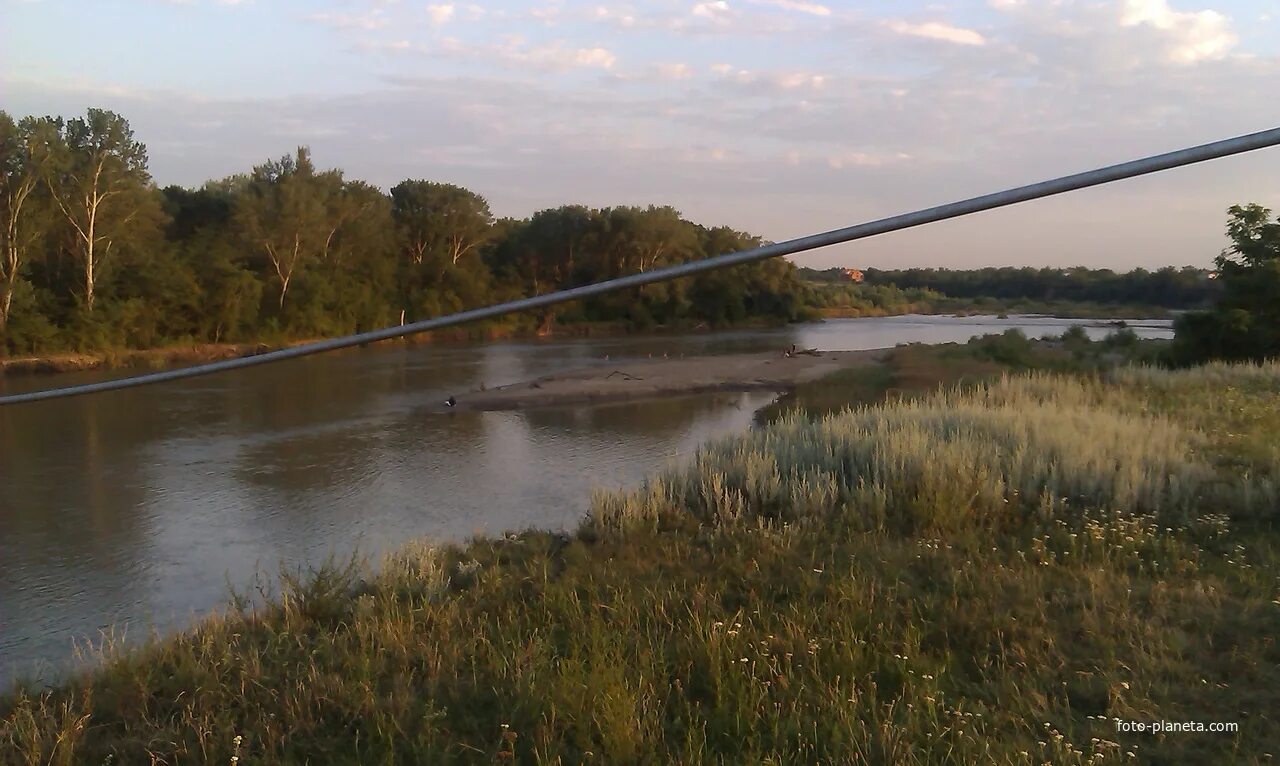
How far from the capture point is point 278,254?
124 feet

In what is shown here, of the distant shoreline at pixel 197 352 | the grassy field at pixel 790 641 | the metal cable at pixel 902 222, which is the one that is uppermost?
the metal cable at pixel 902 222

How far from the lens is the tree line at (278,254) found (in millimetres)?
27750

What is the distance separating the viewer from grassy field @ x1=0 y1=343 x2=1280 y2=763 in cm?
306

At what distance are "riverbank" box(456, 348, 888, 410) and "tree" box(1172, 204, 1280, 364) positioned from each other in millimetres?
8926

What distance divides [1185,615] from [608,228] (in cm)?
4729

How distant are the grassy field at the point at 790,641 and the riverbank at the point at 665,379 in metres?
14.1

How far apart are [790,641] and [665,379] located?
20.7 metres

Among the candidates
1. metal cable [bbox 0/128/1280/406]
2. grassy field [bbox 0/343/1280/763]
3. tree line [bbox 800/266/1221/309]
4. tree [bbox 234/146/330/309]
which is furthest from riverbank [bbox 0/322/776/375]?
tree line [bbox 800/266/1221/309]

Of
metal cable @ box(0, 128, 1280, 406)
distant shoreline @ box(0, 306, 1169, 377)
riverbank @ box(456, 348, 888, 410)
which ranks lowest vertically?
riverbank @ box(456, 348, 888, 410)

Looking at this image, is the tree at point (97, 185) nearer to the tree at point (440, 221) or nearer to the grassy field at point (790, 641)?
the tree at point (440, 221)

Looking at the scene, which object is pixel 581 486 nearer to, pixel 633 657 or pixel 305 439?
pixel 305 439

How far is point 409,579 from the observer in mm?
5527

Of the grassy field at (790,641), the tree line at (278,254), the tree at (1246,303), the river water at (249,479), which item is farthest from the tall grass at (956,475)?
the tree line at (278,254)

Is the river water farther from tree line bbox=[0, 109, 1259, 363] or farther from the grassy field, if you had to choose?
tree line bbox=[0, 109, 1259, 363]
